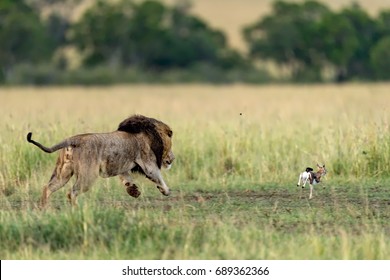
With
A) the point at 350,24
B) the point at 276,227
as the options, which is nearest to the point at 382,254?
the point at 276,227

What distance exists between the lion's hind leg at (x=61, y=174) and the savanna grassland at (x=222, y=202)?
173mm

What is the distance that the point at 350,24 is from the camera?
187 feet

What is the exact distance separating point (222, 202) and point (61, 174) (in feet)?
4.93

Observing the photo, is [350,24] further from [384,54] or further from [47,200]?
[47,200]

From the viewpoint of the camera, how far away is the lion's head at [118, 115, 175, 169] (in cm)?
969

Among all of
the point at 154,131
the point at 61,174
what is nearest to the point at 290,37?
the point at 154,131

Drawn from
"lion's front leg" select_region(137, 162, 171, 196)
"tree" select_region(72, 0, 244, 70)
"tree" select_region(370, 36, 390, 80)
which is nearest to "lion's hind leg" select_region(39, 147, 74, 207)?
"lion's front leg" select_region(137, 162, 171, 196)

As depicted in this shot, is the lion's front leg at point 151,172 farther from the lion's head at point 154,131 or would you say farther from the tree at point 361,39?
the tree at point 361,39

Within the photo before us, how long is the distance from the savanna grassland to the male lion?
202 mm

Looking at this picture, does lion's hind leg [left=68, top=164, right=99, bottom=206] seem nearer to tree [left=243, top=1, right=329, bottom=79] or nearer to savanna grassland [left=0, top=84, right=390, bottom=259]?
savanna grassland [left=0, top=84, right=390, bottom=259]

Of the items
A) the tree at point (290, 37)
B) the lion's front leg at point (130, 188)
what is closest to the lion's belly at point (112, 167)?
the lion's front leg at point (130, 188)

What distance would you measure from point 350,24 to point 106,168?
160 ft

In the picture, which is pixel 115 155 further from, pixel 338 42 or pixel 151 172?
pixel 338 42

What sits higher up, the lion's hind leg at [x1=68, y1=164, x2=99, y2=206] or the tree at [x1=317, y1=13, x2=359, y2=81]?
the tree at [x1=317, y1=13, x2=359, y2=81]
